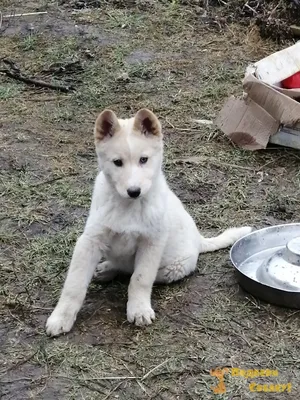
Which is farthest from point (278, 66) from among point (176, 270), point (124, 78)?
point (176, 270)

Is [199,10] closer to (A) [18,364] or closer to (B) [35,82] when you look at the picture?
(B) [35,82]

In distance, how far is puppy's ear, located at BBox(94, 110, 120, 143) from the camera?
414cm

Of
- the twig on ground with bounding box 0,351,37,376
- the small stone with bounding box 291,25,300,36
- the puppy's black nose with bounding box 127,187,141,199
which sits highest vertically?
the puppy's black nose with bounding box 127,187,141,199

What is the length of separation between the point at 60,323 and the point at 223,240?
1.38 metres

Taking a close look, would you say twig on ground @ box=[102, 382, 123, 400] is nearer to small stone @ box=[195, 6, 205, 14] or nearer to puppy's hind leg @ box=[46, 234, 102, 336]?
puppy's hind leg @ box=[46, 234, 102, 336]

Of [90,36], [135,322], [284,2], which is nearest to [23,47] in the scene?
[90,36]

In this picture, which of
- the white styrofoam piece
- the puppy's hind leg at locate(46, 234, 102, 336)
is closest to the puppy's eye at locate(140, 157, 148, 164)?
the puppy's hind leg at locate(46, 234, 102, 336)

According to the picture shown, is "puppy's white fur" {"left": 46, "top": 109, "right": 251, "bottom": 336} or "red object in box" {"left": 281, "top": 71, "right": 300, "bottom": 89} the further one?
"red object in box" {"left": 281, "top": 71, "right": 300, "bottom": 89}

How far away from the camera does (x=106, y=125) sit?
4168 millimetres

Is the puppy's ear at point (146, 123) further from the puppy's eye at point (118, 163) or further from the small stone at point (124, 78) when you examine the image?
the small stone at point (124, 78)

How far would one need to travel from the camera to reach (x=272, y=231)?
5.11 metres

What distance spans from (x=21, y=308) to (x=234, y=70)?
182 inches

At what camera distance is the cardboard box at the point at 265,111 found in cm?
636

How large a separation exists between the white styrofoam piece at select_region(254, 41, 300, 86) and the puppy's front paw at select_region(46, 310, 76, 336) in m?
3.25
